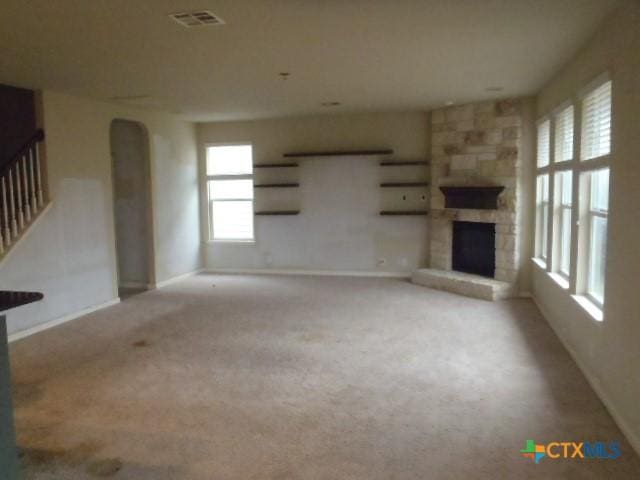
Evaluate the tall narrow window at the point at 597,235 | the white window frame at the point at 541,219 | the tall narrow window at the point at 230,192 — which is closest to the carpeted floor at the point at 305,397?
the tall narrow window at the point at 597,235

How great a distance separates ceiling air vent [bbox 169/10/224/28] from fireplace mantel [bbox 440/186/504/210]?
4.49m

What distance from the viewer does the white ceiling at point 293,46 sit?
118 inches

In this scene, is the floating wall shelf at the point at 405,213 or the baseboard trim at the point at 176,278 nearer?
the baseboard trim at the point at 176,278

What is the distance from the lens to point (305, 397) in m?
3.48

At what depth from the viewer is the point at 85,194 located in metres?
5.88

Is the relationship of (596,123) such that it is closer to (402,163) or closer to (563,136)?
(563,136)

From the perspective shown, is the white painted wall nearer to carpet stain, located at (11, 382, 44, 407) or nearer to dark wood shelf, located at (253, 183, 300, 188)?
dark wood shelf, located at (253, 183, 300, 188)

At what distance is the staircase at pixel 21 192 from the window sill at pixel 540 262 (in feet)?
18.4

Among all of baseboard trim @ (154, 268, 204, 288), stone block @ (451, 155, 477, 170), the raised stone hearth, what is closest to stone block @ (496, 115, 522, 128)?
stone block @ (451, 155, 477, 170)

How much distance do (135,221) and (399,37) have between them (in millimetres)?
5238

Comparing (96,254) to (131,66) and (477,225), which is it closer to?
(131,66)

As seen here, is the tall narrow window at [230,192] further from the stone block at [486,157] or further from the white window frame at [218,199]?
the stone block at [486,157]

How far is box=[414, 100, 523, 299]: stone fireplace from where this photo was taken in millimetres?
6457

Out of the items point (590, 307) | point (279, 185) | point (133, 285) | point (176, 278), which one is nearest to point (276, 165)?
point (279, 185)
